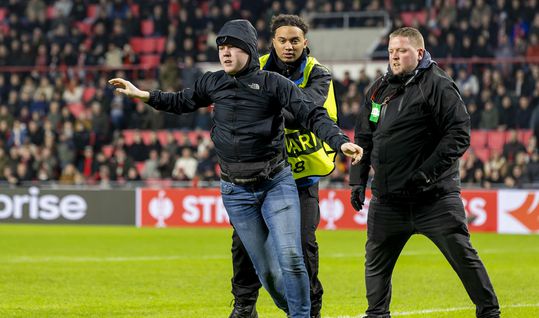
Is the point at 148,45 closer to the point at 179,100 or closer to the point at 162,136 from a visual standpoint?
the point at 162,136

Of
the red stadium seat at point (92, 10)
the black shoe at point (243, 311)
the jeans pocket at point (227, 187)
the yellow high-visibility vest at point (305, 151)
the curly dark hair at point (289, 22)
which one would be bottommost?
the black shoe at point (243, 311)

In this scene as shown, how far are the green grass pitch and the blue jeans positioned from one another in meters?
2.24

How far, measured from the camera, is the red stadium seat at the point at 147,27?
32287mm

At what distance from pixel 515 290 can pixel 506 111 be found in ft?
44.4

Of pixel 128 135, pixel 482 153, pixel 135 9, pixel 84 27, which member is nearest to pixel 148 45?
pixel 135 9

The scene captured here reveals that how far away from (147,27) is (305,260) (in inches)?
960

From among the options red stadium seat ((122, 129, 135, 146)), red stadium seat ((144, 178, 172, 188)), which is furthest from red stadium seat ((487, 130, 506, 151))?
red stadium seat ((122, 129, 135, 146))

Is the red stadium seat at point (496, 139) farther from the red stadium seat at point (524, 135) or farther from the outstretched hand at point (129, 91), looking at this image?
the outstretched hand at point (129, 91)

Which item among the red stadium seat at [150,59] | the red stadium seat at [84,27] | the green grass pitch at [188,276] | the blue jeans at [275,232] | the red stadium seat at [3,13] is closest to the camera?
the blue jeans at [275,232]

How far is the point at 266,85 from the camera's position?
769cm

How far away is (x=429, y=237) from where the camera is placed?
8.02m

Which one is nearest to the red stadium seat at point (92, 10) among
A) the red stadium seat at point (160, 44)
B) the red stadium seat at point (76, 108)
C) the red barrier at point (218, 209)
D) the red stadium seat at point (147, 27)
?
the red stadium seat at point (147, 27)

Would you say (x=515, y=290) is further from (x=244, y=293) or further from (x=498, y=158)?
(x=498, y=158)

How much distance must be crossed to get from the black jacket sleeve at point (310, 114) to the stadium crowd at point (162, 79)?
639 inches
